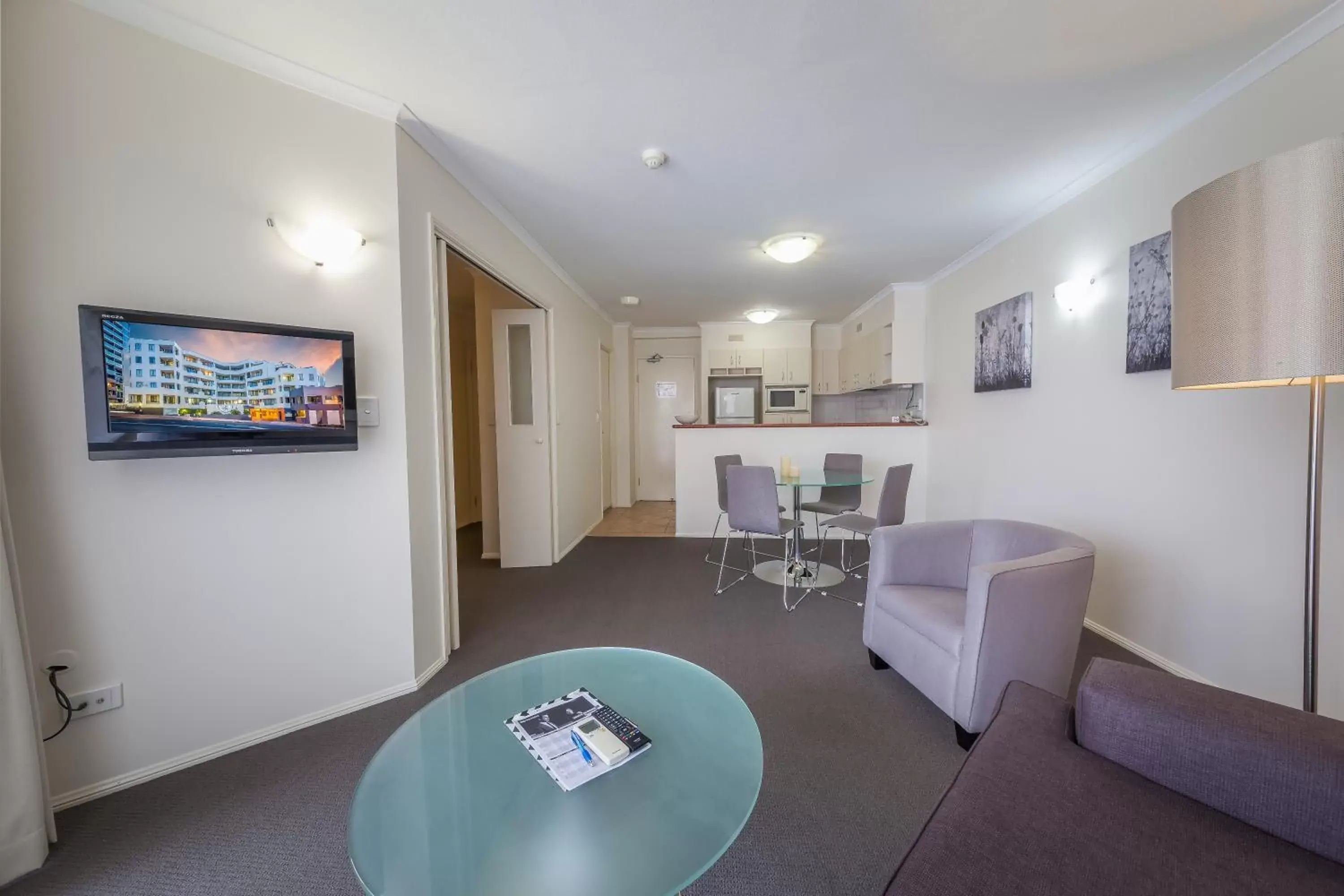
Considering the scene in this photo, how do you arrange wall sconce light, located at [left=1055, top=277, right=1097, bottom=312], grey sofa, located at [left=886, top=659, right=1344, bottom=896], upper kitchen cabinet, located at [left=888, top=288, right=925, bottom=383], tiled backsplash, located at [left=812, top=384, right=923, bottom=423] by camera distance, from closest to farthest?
grey sofa, located at [left=886, top=659, right=1344, bottom=896], wall sconce light, located at [left=1055, top=277, right=1097, bottom=312], upper kitchen cabinet, located at [left=888, top=288, right=925, bottom=383], tiled backsplash, located at [left=812, top=384, right=923, bottom=423]

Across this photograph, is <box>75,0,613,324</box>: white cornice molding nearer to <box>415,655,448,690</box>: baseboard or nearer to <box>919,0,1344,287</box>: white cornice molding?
<box>415,655,448,690</box>: baseboard

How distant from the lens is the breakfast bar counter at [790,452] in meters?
4.49

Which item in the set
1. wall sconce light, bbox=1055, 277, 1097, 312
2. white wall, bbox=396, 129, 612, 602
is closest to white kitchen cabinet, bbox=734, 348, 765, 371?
white wall, bbox=396, 129, 612, 602

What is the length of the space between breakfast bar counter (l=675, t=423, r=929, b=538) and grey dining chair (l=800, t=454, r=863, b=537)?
0.20m

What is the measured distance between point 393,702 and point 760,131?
9.82 feet

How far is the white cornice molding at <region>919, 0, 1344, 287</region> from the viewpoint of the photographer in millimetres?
1546

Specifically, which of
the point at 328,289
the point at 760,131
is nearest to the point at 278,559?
the point at 328,289

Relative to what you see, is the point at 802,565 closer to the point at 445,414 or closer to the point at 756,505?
the point at 756,505

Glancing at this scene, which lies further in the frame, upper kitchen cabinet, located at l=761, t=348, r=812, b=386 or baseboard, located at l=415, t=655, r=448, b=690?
upper kitchen cabinet, located at l=761, t=348, r=812, b=386

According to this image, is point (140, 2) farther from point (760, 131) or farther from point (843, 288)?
point (843, 288)

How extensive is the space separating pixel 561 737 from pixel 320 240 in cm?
192

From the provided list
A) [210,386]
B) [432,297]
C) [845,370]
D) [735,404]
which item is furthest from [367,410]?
[845,370]

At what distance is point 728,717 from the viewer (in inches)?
50.2

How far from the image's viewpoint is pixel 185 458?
160cm
